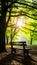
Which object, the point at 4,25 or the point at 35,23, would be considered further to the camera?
the point at 35,23

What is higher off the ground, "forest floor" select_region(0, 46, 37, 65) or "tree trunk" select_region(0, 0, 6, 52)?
"tree trunk" select_region(0, 0, 6, 52)

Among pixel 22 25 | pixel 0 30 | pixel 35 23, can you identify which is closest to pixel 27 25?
pixel 22 25

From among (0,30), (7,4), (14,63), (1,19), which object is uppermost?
(7,4)

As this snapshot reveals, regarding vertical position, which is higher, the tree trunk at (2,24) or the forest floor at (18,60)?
the tree trunk at (2,24)

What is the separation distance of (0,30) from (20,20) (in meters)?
14.3

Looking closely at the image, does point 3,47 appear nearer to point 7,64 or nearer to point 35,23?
point 7,64

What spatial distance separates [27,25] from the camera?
110 feet

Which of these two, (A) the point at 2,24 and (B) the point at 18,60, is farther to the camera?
(A) the point at 2,24

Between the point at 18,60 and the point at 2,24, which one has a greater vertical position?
the point at 2,24

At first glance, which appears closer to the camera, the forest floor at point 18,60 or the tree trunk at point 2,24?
the forest floor at point 18,60

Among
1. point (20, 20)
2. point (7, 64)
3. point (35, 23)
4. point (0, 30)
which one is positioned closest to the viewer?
point (7, 64)

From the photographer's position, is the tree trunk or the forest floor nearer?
the forest floor

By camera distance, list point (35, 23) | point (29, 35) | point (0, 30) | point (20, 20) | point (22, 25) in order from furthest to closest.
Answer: point (29, 35), point (22, 25), point (20, 20), point (35, 23), point (0, 30)

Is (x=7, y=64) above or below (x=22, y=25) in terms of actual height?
below
